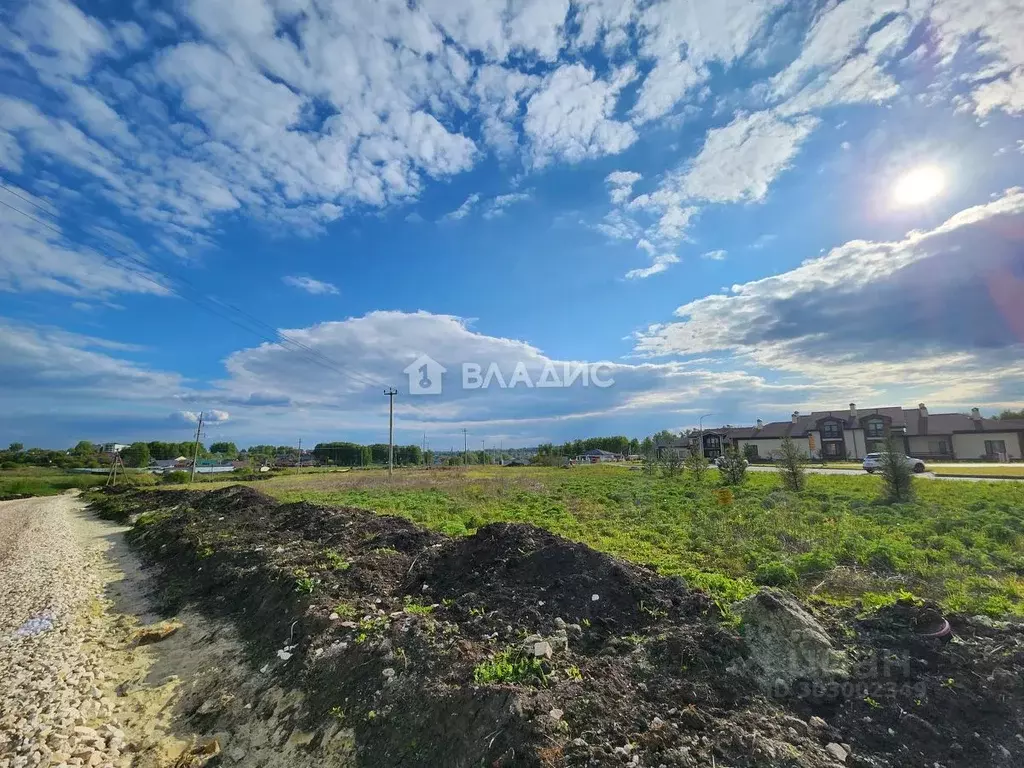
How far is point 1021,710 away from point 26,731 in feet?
28.5

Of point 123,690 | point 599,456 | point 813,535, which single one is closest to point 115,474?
point 123,690

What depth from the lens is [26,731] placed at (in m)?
4.64

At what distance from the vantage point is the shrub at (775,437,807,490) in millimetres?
19484

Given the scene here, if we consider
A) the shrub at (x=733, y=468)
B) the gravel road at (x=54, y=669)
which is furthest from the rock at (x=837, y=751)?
the shrub at (x=733, y=468)

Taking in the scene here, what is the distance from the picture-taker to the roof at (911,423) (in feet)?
153

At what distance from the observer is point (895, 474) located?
51.8 ft

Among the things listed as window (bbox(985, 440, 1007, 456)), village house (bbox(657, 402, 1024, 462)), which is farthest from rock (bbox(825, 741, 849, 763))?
window (bbox(985, 440, 1007, 456))

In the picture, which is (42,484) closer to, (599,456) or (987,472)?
(987,472)

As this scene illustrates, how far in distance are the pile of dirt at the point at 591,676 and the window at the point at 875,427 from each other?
59.6 meters

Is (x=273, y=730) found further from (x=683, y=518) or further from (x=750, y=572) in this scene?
(x=683, y=518)

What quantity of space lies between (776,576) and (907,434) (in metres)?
56.9

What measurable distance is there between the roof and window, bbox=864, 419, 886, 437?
761 mm

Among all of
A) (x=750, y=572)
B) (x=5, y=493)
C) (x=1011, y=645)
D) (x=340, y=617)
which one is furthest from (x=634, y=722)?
(x=5, y=493)

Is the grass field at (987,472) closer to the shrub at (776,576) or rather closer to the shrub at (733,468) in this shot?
the shrub at (733,468)
